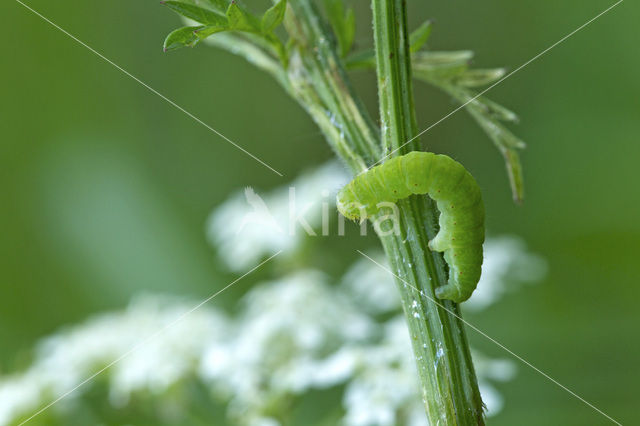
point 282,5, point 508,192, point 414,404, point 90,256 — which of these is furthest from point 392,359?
point 90,256

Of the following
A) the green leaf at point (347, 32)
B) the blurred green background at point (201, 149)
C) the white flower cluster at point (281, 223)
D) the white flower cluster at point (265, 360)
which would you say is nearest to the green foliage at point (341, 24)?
the green leaf at point (347, 32)

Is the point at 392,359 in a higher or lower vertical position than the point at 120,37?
lower

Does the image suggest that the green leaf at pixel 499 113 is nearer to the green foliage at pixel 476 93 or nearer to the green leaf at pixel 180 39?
the green foliage at pixel 476 93

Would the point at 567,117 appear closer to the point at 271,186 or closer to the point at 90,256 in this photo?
the point at 271,186

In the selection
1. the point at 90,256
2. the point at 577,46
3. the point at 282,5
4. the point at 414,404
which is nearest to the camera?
the point at 282,5

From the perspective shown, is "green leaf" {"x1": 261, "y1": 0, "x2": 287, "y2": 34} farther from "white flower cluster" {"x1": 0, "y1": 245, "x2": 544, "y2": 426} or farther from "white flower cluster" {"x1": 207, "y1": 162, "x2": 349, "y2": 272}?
"white flower cluster" {"x1": 207, "y1": 162, "x2": 349, "y2": 272}

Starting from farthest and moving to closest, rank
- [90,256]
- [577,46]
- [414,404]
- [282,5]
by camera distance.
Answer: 1. [90,256]
2. [577,46]
3. [414,404]
4. [282,5]

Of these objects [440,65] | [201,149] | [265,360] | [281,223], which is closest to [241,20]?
[440,65]

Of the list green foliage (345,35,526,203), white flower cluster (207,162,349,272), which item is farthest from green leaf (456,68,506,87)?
white flower cluster (207,162,349,272)

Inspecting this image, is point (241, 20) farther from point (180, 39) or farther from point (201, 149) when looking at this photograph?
point (201, 149)
